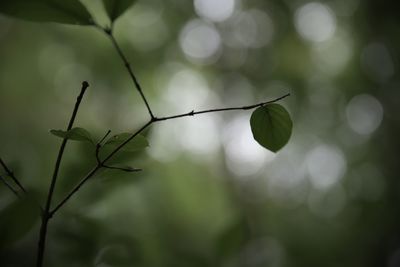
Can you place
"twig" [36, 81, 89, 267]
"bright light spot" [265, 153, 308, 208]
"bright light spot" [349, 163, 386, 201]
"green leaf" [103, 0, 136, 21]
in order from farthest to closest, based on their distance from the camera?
"bright light spot" [265, 153, 308, 208] → "bright light spot" [349, 163, 386, 201] → "green leaf" [103, 0, 136, 21] → "twig" [36, 81, 89, 267]

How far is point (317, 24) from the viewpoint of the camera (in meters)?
3.57

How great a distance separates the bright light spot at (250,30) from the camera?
3447mm

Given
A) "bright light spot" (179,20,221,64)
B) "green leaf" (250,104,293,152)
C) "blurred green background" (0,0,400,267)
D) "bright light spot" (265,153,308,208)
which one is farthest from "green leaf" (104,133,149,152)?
"bright light spot" (265,153,308,208)

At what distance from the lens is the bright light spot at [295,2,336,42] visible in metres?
3.42

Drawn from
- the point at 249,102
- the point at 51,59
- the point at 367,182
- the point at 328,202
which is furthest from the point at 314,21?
the point at 51,59

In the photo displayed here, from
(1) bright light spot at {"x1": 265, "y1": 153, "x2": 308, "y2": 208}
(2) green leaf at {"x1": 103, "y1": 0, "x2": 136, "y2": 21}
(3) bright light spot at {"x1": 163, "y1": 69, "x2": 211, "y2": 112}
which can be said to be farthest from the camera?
(1) bright light spot at {"x1": 265, "y1": 153, "x2": 308, "y2": 208}

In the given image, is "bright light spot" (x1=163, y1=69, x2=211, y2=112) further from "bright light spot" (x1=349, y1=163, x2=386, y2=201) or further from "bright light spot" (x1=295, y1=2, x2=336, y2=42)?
"bright light spot" (x1=349, y1=163, x2=386, y2=201)

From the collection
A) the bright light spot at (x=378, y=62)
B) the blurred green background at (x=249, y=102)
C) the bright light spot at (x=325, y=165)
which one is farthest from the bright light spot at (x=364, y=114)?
the bright light spot at (x=325, y=165)

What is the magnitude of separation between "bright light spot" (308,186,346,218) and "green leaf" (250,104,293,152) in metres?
3.26

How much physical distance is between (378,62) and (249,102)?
1198mm

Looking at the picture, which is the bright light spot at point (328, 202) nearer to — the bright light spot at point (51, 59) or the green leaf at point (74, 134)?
the bright light spot at point (51, 59)

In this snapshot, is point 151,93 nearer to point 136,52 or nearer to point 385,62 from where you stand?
point 136,52

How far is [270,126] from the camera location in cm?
49

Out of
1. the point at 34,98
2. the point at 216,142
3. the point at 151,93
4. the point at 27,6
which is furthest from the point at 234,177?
the point at 27,6
